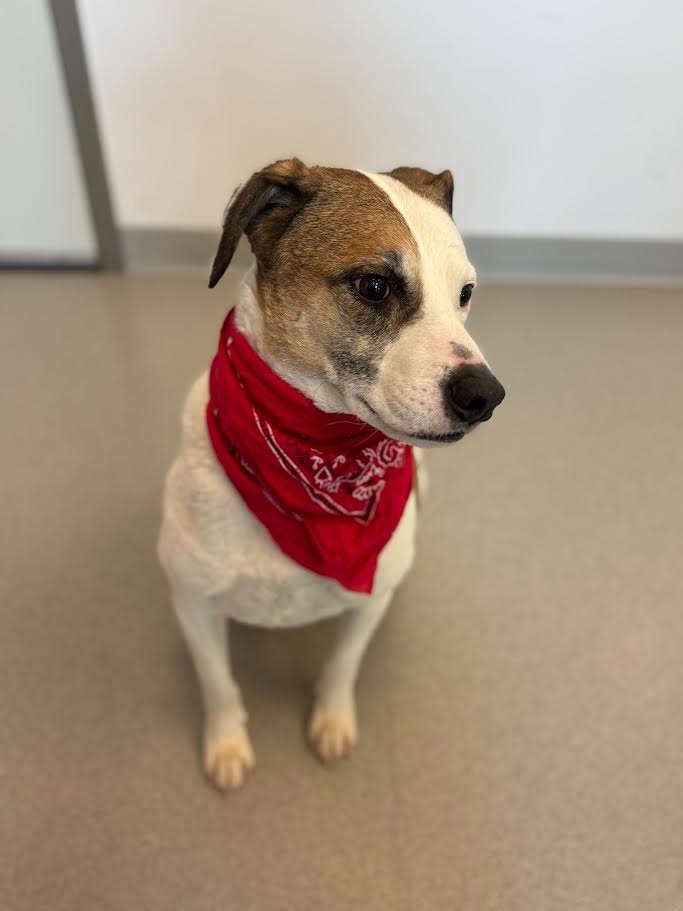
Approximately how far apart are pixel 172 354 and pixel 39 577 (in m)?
1.01

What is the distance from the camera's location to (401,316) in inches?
34.9

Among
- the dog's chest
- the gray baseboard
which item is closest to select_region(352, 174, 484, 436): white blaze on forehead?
the dog's chest

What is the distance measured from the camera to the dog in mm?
879

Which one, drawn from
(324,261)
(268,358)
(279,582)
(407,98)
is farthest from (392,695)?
(407,98)

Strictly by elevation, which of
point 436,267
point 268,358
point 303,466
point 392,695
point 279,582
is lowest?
point 392,695

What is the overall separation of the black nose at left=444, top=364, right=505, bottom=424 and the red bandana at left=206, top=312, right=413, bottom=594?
18 cm

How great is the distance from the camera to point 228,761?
131 cm

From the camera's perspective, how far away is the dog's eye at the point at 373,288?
0.89 m

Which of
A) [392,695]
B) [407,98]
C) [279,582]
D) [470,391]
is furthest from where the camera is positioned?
[407,98]

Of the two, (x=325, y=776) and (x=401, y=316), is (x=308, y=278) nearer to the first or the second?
(x=401, y=316)

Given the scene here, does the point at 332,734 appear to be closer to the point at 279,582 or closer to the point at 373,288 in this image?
the point at 279,582

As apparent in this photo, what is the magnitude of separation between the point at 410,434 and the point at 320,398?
0.14 m

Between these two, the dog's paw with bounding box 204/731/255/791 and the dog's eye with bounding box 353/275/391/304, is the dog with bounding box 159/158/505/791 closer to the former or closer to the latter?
the dog's eye with bounding box 353/275/391/304

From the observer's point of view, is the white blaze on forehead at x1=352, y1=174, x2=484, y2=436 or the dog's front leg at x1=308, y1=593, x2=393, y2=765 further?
the dog's front leg at x1=308, y1=593, x2=393, y2=765
